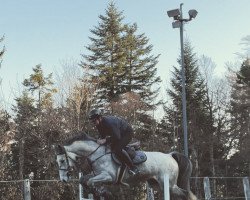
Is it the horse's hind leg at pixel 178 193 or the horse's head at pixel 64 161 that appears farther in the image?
the horse's hind leg at pixel 178 193

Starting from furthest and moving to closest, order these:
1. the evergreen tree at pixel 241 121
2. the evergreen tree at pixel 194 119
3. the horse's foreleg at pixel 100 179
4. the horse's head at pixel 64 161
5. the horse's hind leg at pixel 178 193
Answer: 1. the evergreen tree at pixel 194 119
2. the evergreen tree at pixel 241 121
3. the horse's hind leg at pixel 178 193
4. the horse's head at pixel 64 161
5. the horse's foreleg at pixel 100 179

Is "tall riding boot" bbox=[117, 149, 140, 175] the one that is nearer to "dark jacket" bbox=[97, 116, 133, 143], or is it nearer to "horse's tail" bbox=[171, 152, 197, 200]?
"dark jacket" bbox=[97, 116, 133, 143]

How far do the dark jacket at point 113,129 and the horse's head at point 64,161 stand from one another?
922 millimetres

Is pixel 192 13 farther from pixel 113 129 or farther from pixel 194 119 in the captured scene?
pixel 194 119

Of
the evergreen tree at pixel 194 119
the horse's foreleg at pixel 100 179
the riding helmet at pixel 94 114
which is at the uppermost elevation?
the evergreen tree at pixel 194 119

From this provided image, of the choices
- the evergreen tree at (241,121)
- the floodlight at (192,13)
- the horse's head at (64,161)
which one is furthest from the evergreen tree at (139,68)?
the horse's head at (64,161)

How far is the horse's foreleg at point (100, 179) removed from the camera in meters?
9.59

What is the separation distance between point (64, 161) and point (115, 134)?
1.36m

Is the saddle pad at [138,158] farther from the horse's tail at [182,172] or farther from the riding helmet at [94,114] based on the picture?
the horse's tail at [182,172]

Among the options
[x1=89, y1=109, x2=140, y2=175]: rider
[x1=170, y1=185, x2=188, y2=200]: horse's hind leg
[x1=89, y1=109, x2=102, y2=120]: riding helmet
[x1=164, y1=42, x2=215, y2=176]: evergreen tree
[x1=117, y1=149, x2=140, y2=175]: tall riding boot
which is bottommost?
[x1=170, y1=185, x2=188, y2=200]: horse's hind leg

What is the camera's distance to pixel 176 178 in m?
11.4

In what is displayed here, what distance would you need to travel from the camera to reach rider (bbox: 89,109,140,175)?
9.88m

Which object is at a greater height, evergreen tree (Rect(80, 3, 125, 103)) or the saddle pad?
evergreen tree (Rect(80, 3, 125, 103))

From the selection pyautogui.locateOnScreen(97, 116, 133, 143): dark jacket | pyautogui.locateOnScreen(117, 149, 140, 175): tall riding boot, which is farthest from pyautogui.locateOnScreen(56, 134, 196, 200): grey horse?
pyautogui.locateOnScreen(97, 116, 133, 143): dark jacket
